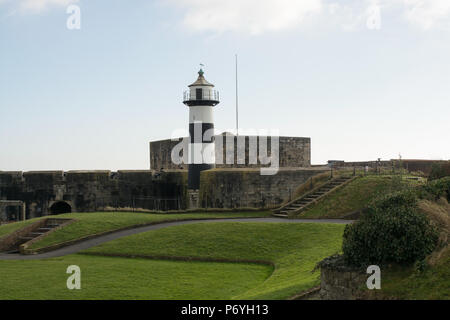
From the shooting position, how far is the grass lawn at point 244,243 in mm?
15758

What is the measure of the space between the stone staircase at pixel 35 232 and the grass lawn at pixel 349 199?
11541mm

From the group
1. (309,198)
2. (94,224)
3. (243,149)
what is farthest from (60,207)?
(309,198)

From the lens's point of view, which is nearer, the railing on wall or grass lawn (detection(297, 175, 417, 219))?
grass lawn (detection(297, 175, 417, 219))

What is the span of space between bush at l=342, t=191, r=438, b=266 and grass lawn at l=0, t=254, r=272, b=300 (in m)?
3.56

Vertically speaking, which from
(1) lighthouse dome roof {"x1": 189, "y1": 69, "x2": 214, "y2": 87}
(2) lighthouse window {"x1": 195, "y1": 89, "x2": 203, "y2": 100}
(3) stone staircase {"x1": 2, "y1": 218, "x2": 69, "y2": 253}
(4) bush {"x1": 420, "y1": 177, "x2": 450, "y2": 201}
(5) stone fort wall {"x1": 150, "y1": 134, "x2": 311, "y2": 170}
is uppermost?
(1) lighthouse dome roof {"x1": 189, "y1": 69, "x2": 214, "y2": 87}

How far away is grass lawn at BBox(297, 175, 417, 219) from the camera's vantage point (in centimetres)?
2286

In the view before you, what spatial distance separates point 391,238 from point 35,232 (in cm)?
1742

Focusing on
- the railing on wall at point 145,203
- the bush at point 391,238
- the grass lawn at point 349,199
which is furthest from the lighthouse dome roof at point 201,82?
the bush at point 391,238

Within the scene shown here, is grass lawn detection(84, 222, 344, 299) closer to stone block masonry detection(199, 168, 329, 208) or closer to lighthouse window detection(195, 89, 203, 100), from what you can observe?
stone block masonry detection(199, 168, 329, 208)

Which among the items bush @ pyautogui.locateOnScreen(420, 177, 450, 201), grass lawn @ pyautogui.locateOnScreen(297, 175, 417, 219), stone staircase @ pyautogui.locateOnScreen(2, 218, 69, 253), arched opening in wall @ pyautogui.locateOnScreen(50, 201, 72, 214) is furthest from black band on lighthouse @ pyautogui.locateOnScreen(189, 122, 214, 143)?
bush @ pyautogui.locateOnScreen(420, 177, 450, 201)

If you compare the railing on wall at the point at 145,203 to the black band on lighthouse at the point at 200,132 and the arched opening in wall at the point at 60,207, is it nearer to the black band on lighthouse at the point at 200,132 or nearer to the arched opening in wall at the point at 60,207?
the arched opening in wall at the point at 60,207
